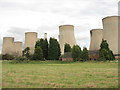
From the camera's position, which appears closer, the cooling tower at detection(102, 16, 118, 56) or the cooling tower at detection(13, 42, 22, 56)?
the cooling tower at detection(102, 16, 118, 56)

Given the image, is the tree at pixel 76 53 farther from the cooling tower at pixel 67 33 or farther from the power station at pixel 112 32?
the power station at pixel 112 32

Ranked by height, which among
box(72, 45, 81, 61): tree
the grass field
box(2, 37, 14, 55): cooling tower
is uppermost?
box(2, 37, 14, 55): cooling tower

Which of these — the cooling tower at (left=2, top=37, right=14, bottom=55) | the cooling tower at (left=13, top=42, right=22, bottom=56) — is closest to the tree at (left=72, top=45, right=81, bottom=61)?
the cooling tower at (left=2, top=37, right=14, bottom=55)

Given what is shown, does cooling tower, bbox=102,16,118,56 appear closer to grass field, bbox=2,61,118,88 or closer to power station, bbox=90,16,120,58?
power station, bbox=90,16,120,58

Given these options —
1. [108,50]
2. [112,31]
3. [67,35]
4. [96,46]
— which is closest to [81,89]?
[112,31]

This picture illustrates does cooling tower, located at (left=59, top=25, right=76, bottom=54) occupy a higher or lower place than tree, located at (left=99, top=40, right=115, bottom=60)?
higher

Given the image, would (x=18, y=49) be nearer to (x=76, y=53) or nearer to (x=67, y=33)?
(x=67, y=33)

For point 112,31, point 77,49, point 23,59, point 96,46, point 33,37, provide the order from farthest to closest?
point 33,37 < point 96,46 < point 77,49 < point 23,59 < point 112,31

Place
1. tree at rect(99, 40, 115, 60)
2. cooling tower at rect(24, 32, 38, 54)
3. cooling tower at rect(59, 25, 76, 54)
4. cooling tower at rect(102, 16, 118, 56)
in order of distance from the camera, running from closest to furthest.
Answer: cooling tower at rect(102, 16, 118, 56)
tree at rect(99, 40, 115, 60)
cooling tower at rect(59, 25, 76, 54)
cooling tower at rect(24, 32, 38, 54)

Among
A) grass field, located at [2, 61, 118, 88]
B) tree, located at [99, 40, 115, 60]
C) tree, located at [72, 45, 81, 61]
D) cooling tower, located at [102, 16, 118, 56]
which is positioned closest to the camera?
grass field, located at [2, 61, 118, 88]

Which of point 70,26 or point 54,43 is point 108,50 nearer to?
point 70,26

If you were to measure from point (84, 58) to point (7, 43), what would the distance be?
55.9 feet

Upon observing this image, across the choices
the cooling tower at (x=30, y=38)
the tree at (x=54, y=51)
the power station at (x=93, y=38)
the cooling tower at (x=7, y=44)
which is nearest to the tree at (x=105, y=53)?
the power station at (x=93, y=38)

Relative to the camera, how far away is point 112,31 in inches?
1072
